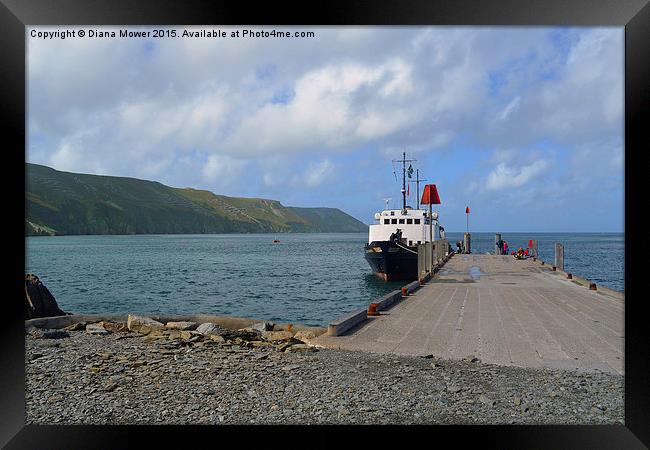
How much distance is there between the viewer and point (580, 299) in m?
12.6

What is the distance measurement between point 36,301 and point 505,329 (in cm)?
1171

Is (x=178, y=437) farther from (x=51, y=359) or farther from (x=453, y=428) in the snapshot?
(x=51, y=359)

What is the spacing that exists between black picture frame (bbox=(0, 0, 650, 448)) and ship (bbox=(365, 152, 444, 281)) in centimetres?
2430

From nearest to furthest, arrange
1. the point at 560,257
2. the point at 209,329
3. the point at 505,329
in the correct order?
1. the point at 505,329
2. the point at 209,329
3. the point at 560,257

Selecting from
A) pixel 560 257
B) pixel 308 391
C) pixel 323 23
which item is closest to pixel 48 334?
pixel 308 391

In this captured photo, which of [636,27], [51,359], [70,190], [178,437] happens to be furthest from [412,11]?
[70,190]

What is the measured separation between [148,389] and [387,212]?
30290 mm

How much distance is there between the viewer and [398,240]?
31188 millimetres

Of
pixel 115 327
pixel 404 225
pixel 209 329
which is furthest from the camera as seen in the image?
pixel 404 225

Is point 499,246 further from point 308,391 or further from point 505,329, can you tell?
point 308,391

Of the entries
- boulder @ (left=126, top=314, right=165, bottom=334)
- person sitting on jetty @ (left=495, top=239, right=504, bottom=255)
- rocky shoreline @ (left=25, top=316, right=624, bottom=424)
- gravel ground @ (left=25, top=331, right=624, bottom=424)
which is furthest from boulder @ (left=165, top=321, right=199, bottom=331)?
person sitting on jetty @ (left=495, top=239, right=504, bottom=255)

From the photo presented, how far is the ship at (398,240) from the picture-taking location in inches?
1181

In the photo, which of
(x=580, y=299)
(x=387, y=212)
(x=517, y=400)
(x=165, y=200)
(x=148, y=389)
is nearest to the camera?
(x=517, y=400)

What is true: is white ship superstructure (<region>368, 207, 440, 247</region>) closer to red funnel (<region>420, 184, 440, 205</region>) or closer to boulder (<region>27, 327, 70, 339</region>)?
red funnel (<region>420, 184, 440, 205</region>)
